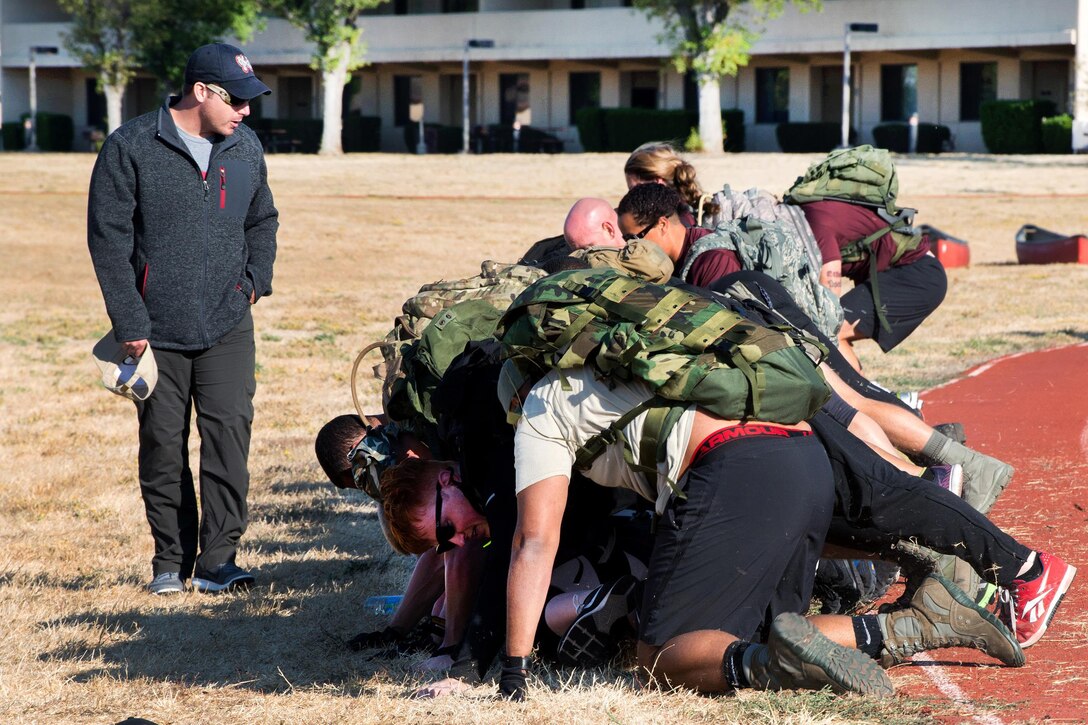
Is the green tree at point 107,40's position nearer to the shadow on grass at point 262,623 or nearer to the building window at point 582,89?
the building window at point 582,89

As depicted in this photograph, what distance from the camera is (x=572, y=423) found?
12.9ft

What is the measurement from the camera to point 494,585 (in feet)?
13.9

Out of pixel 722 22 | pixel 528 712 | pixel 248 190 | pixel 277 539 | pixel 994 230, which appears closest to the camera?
pixel 528 712

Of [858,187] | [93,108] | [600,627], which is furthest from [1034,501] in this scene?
[93,108]

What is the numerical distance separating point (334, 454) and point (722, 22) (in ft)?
118

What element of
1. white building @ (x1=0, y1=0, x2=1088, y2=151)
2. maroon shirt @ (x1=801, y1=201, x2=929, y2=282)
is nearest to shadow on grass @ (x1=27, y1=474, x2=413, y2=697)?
maroon shirt @ (x1=801, y1=201, x2=929, y2=282)

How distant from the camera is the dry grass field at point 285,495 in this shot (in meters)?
4.27

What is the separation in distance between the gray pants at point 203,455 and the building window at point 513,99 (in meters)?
42.3

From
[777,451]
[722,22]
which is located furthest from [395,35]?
[777,451]

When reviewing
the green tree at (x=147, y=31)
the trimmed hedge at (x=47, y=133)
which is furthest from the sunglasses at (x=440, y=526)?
the trimmed hedge at (x=47, y=133)

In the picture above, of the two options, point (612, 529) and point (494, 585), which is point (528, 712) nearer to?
point (494, 585)

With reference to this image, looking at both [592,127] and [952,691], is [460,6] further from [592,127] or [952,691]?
[952,691]

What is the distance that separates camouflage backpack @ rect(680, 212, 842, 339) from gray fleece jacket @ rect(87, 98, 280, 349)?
2.00 m

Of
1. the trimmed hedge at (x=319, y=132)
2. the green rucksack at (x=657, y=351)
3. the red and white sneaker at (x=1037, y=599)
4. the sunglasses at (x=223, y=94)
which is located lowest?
the red and white sneaker at (x=1037, y=599)
